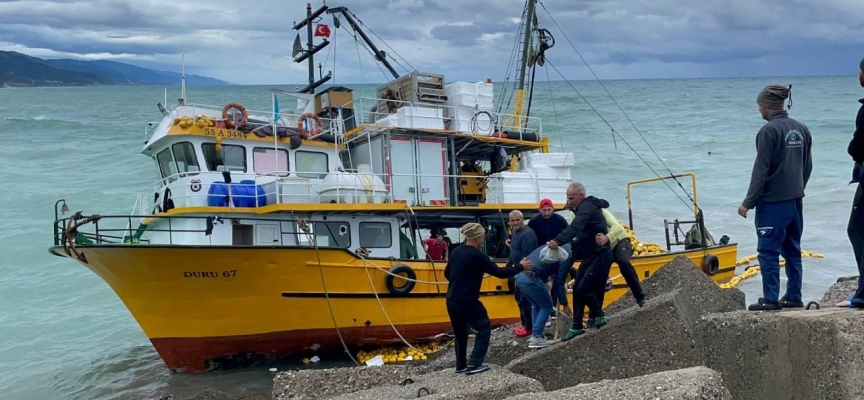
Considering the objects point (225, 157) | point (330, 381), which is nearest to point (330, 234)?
point (225, 157)

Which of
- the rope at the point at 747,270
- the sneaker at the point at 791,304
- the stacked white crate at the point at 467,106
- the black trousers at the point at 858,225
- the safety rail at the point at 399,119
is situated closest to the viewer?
the black trousers at the point at 858,225

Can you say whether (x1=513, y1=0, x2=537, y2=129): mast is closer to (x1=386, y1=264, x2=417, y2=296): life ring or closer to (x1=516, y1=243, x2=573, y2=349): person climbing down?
(x1=386, y1=264, x2=417, y2=296): life ring

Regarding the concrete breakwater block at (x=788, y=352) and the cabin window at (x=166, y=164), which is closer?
the concrete breakwater block at (x=788, y=352)

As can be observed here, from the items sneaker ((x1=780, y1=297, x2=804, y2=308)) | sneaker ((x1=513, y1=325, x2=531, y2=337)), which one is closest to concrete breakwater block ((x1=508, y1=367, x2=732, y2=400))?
sneaker ((x1=780, y1=297, x2=804, y2=308))

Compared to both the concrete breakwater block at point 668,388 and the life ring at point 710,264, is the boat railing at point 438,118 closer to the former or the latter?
the life ring at point 710,264

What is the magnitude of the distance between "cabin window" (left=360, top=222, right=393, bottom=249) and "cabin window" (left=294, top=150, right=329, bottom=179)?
133 cm

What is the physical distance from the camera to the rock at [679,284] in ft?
25.4

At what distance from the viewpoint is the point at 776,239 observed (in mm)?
5395

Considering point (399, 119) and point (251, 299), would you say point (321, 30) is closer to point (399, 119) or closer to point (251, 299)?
point (399, 119)

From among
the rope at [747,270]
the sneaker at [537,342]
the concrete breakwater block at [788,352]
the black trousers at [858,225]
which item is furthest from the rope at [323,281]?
the rope at [747,270]

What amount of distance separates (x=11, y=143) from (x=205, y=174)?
3764cm

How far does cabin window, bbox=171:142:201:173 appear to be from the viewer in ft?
38.0

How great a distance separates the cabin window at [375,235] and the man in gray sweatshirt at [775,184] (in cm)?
773

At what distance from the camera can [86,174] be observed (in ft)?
112
